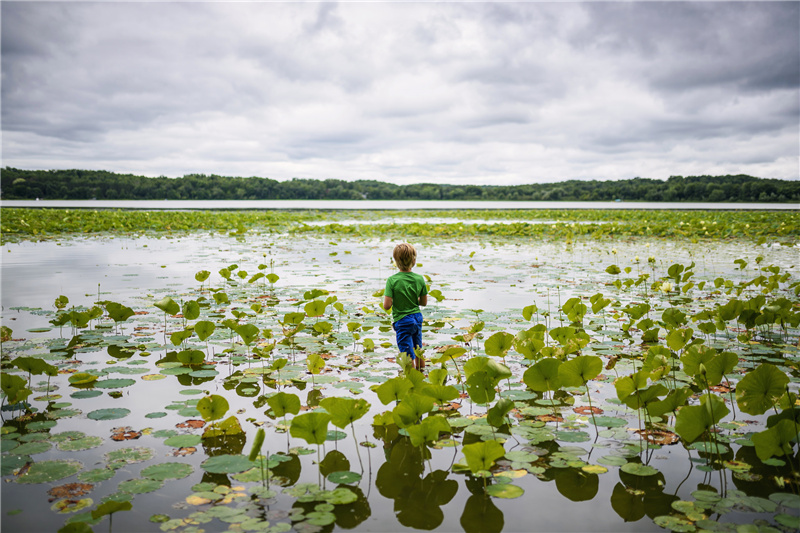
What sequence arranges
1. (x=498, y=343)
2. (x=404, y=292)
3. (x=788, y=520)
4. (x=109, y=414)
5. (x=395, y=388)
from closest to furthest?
(x=788, y=520) < (x=395, y=388) < (x=109, y=414) < (x=498, y=343) < (x=404, y=292)

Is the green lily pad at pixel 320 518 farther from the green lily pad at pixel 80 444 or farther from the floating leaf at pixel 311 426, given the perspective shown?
the green lily pad at pixel 80 444

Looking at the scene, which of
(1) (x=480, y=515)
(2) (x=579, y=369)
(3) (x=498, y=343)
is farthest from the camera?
(3) (x=498, y=343)

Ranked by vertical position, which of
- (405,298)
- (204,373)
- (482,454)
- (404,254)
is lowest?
(204,373)

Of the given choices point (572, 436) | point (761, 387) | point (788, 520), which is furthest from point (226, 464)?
point (761, 387)

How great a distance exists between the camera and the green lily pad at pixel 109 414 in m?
3.21

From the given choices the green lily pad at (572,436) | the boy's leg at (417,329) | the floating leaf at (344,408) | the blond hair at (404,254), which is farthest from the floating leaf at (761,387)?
the blond hair at (404,254)

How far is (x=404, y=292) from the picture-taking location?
4.33 m

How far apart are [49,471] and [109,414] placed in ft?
2.52

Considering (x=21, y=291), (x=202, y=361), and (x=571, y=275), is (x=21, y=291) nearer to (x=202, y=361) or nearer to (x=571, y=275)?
(x=202, y=361)

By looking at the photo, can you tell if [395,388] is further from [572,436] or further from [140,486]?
[140,486]

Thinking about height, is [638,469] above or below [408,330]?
below

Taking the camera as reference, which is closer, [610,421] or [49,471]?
[49,471]

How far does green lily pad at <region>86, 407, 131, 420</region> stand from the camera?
126 inches

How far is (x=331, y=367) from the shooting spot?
173 inches
